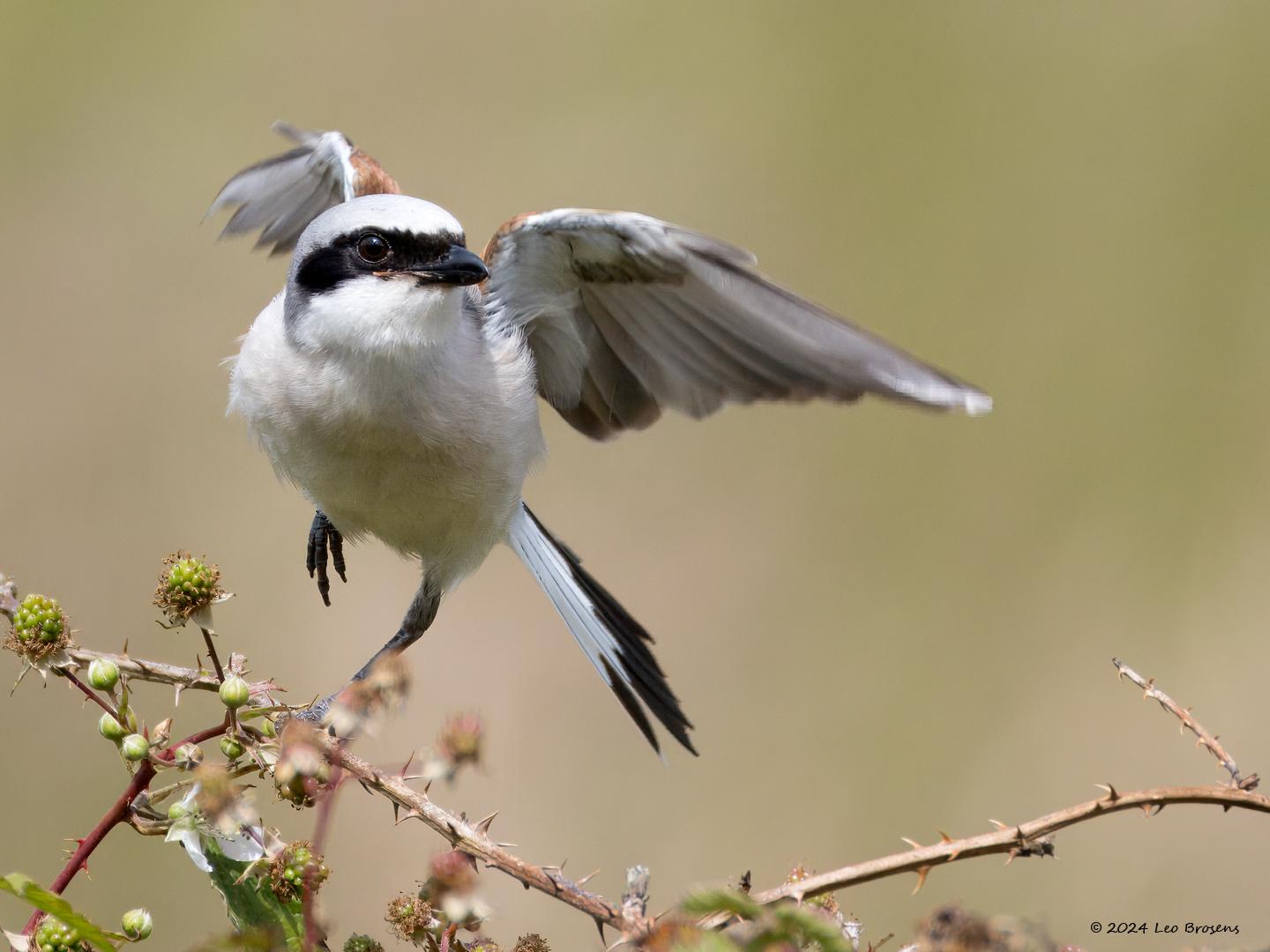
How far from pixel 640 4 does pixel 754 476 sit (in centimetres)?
302

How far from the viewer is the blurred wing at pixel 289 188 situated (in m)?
4.26

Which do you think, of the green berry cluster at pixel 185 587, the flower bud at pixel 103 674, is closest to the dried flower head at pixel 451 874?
the flower bud at pixel 103 674

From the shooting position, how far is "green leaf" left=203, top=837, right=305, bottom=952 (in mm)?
1580

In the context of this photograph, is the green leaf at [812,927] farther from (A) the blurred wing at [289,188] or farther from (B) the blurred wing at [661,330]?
(A) the blurred wing at [289,188]

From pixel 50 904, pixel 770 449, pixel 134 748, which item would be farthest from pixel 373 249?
pixel 770 449

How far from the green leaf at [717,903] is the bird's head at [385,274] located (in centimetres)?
206

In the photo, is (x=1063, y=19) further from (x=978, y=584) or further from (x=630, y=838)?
(x=630, y=838)

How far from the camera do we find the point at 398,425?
3102 millimetres

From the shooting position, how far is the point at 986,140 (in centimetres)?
711

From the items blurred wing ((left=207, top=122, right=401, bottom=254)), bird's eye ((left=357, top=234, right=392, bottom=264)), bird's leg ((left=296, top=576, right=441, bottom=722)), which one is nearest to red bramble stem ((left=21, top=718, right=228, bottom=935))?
bird's eye ((left=357, top=234, right=392, bottom=264))

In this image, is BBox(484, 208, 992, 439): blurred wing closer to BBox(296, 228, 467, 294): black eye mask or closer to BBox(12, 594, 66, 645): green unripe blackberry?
BBox(296, 228, 467, 294): black eye mask

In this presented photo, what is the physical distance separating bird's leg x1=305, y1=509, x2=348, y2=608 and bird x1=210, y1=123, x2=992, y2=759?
1.33 ft

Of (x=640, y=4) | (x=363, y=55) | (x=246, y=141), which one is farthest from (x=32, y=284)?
(x=640, y=4)

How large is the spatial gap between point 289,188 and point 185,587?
2.84 meters
